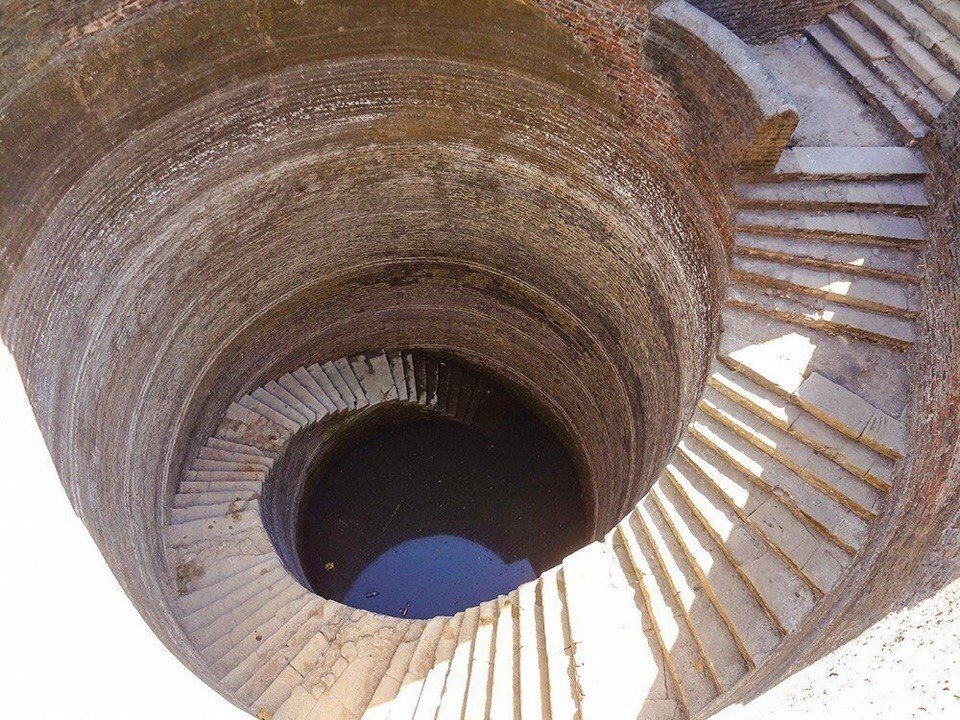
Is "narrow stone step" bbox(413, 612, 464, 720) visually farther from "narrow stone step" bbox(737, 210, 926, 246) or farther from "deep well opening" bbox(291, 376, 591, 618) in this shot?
"narrow stone step" bbox(737, 210, 926, 246)

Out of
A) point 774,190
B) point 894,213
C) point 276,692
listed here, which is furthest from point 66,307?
point 894,213

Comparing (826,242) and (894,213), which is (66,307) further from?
(894,213)

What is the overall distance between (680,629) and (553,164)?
4552 millimetres

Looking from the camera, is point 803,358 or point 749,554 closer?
point 749,554

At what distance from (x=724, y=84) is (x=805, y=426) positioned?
2.66m

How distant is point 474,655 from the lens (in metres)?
4.91

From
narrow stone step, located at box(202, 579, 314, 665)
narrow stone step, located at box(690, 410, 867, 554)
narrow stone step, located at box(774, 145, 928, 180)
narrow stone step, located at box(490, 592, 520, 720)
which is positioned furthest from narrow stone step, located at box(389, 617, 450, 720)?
narrow stone step, located at box(774, 145, 928, 180)

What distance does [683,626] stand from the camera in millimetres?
4453

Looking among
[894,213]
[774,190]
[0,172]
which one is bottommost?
[894,213]

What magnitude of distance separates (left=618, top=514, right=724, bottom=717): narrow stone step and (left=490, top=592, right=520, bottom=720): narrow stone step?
0.96 m

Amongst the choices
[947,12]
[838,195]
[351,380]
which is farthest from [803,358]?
[351,380]

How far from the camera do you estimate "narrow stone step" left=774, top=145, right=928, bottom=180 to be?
569cm

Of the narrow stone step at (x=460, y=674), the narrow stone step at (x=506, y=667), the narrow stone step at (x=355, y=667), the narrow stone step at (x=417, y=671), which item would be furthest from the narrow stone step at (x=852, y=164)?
the narrow stone step at (x=355, y=667)

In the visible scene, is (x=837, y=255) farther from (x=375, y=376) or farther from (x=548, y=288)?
(x=375, y=376)
